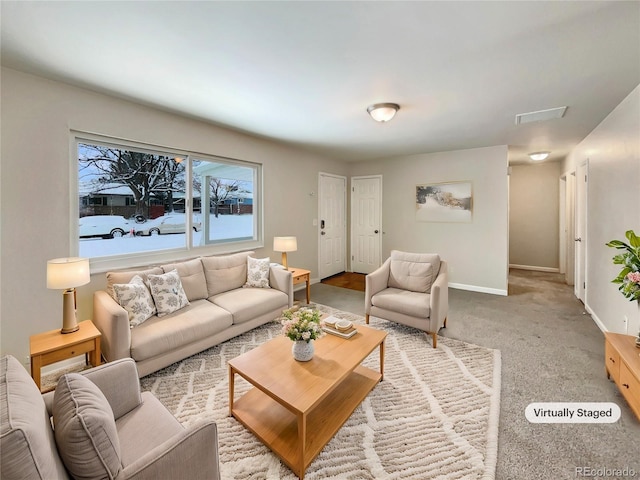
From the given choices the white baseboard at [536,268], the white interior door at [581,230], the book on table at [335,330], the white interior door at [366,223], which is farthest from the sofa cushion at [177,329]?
the white baseboard at [536,268]

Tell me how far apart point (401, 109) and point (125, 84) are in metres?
2.63

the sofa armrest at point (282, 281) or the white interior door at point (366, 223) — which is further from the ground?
the white interior door at point (366, 223)

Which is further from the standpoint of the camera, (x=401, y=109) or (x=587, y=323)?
(x=587, y=323)

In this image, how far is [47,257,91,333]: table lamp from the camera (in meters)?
2.04

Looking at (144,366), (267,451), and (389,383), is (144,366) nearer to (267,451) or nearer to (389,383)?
(267,451)

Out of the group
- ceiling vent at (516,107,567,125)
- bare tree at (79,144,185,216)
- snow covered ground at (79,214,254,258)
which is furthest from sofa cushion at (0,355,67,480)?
ceiling vent at (516,107,567,125)

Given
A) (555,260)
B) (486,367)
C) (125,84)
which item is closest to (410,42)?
(125,84)

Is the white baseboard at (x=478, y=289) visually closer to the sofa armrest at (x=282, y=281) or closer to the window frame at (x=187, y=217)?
the sofa armrest at (x=282, y=281)

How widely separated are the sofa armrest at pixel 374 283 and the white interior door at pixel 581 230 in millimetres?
2886

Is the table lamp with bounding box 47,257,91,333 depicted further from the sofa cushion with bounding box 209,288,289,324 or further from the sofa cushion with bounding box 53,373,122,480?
the sofa cushion with bounding box 53,373,122,480

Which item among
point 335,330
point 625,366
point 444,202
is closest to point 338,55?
point 335,330

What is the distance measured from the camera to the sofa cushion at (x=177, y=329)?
2.18 metres

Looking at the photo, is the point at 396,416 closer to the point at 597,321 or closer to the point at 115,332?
the point at 115,332

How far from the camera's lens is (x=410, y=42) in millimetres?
1807
